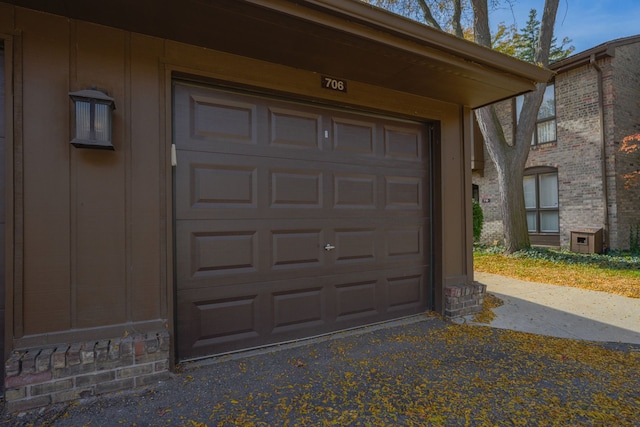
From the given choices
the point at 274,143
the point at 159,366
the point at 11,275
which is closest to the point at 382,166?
the point at 274,143

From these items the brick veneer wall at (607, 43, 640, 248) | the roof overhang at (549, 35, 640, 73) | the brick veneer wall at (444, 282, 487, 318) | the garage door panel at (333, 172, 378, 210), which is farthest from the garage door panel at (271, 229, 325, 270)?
the roof overhang at (549, 35, 640, 73)

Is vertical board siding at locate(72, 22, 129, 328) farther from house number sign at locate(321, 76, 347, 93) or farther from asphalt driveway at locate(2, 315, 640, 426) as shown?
house number sign at locate(321, 76, 347, 93)

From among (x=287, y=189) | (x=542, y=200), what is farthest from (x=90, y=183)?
(x=542, y=200)

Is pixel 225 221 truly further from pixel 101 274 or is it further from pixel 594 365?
pixel 594 365

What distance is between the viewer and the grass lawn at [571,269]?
553 cm

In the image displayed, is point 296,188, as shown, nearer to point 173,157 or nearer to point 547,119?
point 173,157

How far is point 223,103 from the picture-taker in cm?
284

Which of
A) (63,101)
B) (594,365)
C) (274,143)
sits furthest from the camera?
(274,143)

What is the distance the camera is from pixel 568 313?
409 cm

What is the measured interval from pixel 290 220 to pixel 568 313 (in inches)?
146

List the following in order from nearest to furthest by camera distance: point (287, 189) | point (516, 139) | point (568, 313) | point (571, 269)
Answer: point (287, 189) < point (568, 313) < point (571, 269) < point (516, 139)

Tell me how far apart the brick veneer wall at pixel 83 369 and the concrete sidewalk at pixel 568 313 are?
10.7ft

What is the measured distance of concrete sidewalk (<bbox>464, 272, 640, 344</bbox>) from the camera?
11.4ft

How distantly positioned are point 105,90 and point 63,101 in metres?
0.27
